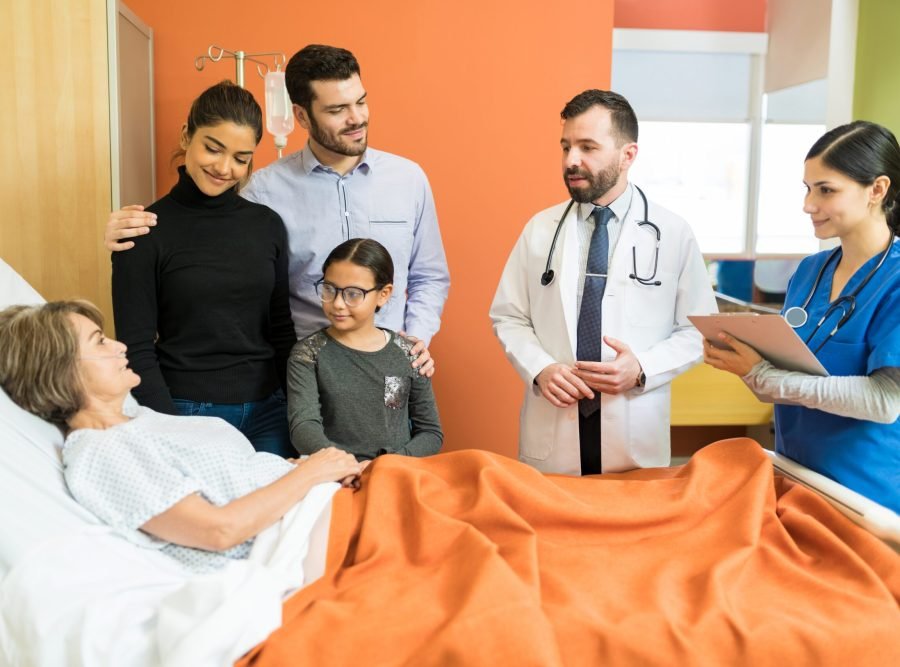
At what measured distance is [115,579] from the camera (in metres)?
1.44

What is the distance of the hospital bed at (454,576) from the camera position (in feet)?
4.27

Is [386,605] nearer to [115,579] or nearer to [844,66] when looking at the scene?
[115,579]

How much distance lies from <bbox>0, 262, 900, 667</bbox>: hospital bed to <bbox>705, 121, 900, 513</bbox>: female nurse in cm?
13

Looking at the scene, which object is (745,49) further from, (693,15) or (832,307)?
(832,307)

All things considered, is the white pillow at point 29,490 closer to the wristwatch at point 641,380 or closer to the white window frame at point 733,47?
the wristwatch at point 641,380

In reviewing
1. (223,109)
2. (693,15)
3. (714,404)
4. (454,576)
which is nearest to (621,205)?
(223,109)

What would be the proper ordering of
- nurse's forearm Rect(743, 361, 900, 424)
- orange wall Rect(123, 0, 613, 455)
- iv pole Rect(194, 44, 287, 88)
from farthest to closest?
orange wall Rect(123, 0, 613, 455) < iv pole Rect(194, 44, 287, 88) < nurse's forearm Rect(743, 361, 900, 424)

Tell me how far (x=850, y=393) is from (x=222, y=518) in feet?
4.09

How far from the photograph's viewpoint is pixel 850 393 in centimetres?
173

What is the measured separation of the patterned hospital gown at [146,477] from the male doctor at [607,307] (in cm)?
87

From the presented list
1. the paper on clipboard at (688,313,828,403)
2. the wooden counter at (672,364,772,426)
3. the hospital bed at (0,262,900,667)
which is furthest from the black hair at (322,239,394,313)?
the wooden counter at (672,364,772,426)

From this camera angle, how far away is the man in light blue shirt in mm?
2258

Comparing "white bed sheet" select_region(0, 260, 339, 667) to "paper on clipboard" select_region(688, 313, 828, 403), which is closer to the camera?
"white bed sheet" select_region(0, 260, 339, 667)

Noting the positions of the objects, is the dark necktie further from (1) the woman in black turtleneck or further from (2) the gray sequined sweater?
(1) the woman in black turtleneck
